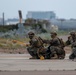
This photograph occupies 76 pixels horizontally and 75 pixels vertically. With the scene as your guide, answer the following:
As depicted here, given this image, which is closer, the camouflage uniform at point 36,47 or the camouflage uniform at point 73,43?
the camouflage uniform at point 73,43

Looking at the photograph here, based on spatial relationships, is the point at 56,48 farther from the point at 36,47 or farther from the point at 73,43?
the point at 36,47

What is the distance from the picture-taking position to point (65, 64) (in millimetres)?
16016

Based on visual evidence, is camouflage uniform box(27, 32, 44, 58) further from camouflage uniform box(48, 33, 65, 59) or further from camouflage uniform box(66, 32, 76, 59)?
camouflage uniform box(66, 32, 76, 59)

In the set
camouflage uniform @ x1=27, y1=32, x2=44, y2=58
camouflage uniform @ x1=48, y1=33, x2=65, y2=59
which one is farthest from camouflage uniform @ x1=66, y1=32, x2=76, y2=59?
camouflage uniform @ x1=27, y1=32, x2=44, y2=58

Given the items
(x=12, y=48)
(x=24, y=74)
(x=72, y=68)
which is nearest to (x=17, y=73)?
(x=24, y=74)

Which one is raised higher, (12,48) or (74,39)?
(74,39)

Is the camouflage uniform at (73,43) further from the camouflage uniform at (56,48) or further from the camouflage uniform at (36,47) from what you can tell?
the camouflage uniform at (36,47)

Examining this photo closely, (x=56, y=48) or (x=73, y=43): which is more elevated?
(x=73, y=43)

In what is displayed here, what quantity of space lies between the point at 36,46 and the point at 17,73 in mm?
5931

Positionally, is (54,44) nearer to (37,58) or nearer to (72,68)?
(37,58)

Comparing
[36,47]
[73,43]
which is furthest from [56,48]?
[36,47]

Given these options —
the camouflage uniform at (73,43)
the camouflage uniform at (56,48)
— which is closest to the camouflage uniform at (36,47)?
the camouflage uniform at (56,48)

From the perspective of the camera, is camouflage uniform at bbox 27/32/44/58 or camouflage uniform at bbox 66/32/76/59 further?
camouflage uniform at bbox 27/32/44/58

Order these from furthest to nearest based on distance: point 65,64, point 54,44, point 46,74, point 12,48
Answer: point 12,48, point 54,44, point 65,64, point 46,74
